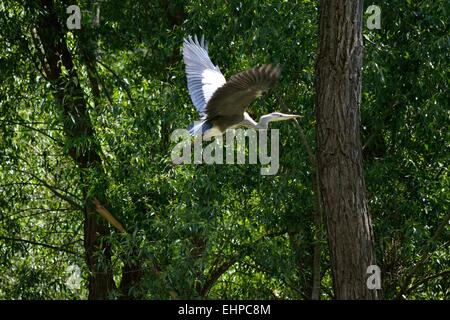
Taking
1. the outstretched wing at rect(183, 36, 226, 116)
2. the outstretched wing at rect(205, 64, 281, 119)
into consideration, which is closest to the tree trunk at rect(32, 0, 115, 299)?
the outstretched wing at rect(183, 36, 226, 116)

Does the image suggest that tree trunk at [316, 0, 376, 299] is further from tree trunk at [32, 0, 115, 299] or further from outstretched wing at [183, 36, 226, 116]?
tree trunk at [32, 0, 115, 299]

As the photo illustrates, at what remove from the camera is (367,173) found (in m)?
8.00

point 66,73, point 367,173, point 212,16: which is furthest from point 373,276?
point 66,73

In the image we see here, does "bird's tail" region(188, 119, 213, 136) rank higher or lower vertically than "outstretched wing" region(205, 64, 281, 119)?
lower

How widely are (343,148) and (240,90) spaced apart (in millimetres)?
793

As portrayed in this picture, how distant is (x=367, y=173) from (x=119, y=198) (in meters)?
1.96

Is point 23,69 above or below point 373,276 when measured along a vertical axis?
above

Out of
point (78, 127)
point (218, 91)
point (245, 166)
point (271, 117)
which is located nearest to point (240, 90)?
point (218, 91)

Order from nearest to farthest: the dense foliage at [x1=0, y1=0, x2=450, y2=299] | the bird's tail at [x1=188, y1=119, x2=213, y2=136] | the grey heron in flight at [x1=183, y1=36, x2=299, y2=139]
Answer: the grey heron in flight at [x1=183, y1=36, x2=299, y2=139] → the bird's tail at [x1=188, y1=119, x2=213, y2=136] → the dense foliage at [x1=0, y1=0, x2=450, y2=299]

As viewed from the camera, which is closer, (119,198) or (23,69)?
(119,198)

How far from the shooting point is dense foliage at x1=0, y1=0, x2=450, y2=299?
7.75 m

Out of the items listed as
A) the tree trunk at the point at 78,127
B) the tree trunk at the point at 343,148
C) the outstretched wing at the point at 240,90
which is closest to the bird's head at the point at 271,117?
the outstretched wing at the point at 240,90

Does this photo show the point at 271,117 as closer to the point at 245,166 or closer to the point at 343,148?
the point at 245,166
